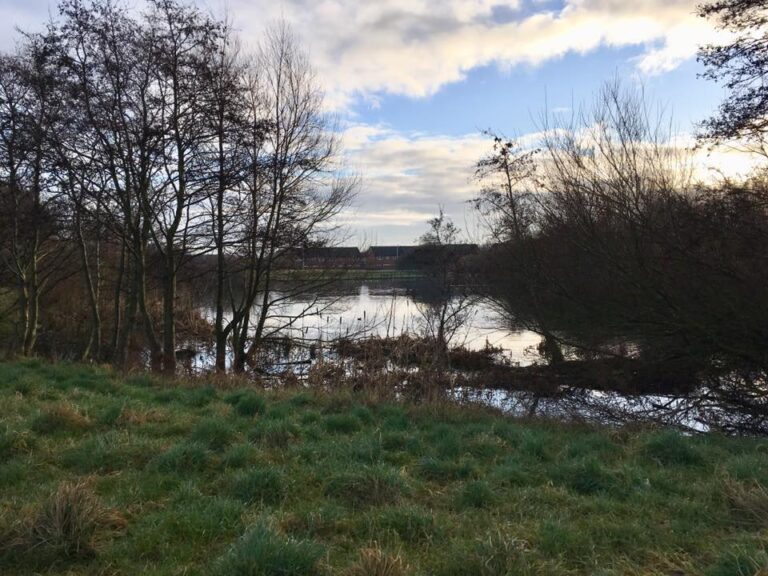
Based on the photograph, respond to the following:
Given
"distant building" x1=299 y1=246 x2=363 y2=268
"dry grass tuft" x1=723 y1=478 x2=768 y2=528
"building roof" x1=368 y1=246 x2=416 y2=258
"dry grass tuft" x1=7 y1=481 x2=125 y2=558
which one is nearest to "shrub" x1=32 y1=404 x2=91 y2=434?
"dry grass tuft" x1=7 y1=481 x2=125 y2=558

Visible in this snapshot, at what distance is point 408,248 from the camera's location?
74.1 feet

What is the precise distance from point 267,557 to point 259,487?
1.18 metres

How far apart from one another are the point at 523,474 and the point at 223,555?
247cm

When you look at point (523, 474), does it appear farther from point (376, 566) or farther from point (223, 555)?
point (223, 555)

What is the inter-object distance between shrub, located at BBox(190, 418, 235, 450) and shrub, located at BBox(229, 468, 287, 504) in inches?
40.5

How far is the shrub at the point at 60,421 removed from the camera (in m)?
5.29

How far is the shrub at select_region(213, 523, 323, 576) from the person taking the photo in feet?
8.96

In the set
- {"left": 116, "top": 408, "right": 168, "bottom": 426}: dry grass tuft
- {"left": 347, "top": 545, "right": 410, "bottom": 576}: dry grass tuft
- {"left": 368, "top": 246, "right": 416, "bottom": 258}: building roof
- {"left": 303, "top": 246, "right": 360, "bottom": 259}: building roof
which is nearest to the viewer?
{"left": 347, "top": 545, "right": 410, "bottom": 576}: dry grass tuft

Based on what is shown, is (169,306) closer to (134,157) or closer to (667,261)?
(134,157)

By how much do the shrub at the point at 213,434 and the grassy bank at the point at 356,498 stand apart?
0.06 ft

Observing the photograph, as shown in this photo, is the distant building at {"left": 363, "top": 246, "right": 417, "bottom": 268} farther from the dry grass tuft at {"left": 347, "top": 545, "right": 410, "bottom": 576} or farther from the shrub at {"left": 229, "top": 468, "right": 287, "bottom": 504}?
the dry grass tuft at {"left": 347, "top": 545, "right": 410, "bottom": 576}

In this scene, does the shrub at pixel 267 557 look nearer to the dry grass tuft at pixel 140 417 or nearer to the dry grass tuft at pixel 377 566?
the dry grass tuft at pixel 377 566

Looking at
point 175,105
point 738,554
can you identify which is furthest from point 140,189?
point 738,554

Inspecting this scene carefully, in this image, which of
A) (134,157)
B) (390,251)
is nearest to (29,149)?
(134,157)
